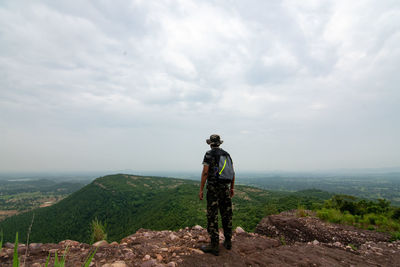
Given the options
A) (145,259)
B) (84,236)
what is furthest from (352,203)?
(84,236)

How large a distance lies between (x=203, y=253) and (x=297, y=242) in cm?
347

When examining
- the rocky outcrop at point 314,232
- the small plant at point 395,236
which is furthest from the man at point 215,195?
the small plant at point 395,236

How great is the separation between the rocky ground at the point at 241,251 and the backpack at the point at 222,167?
1778 millimetres

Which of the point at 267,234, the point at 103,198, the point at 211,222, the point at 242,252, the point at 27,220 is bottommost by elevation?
the point at 27,220

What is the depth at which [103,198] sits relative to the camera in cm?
4019

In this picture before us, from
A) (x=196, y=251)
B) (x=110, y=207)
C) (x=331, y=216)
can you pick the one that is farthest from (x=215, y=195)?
(x=110, y=207)

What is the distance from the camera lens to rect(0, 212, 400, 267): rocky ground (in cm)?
397

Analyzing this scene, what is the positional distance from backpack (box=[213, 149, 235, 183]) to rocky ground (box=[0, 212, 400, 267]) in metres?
1.78

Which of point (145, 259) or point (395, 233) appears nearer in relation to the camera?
point (145, 259)

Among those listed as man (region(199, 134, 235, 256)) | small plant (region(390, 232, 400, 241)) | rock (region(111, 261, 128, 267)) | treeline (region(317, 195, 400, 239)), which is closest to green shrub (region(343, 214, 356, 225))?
treeline (region(317, 195, 400, 239))

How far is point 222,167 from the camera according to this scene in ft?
15.0

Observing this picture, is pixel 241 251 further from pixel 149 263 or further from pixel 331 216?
pixel 331 216

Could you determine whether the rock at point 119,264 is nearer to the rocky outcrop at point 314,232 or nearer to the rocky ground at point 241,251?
the rocky ground at point 241,251

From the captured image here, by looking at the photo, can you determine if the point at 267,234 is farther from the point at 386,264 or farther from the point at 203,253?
the point at 203,253
